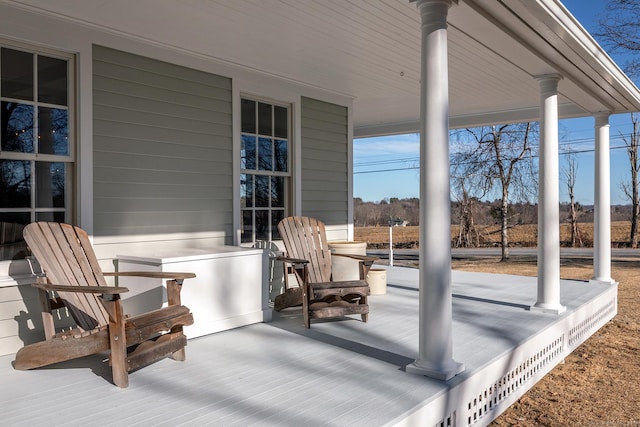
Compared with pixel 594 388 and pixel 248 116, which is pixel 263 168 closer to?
pixel 248 116

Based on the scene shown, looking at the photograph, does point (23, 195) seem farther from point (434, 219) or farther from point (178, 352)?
point (434, 219)

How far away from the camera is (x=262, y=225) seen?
18.7 ft

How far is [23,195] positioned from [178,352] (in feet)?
5.55

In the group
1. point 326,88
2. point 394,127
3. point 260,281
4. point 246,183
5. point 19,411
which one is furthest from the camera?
point 394,127

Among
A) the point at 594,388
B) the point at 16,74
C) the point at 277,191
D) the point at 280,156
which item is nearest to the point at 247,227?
the point at 277,191

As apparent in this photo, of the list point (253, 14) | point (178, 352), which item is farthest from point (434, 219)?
point (253, 14)

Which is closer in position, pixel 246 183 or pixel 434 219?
pixel 434 219

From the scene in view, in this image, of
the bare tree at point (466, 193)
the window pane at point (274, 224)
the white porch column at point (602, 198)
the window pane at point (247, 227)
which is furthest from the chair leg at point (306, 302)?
the bare tree at point (466, 193)

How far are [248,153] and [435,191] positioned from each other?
2936 mm

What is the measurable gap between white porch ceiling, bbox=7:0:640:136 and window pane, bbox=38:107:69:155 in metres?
0.74

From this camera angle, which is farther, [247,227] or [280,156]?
[280,156]

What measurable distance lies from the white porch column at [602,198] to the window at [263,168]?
3.96 metres

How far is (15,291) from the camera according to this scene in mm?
3611

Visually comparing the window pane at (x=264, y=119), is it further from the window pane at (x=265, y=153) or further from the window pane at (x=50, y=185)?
the window pane at (x=50, y=185)
